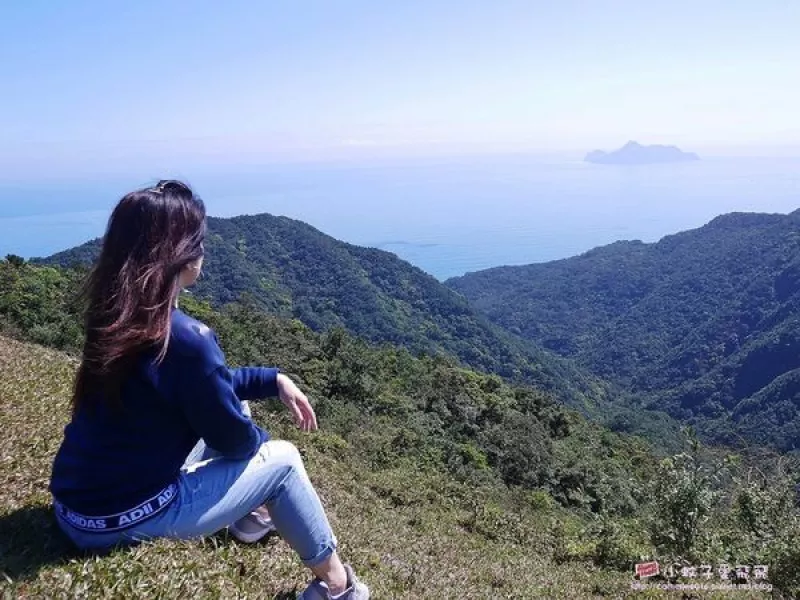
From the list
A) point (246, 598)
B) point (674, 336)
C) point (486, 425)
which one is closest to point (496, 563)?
point (246, 598)

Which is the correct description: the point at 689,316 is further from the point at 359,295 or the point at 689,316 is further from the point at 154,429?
the point at 154,429

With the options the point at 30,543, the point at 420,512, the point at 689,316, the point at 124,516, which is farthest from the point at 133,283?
the point at 689,316

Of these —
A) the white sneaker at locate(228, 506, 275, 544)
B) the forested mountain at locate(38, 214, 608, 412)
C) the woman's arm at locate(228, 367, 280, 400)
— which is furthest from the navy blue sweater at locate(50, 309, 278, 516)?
the forested mountain at locate(38, 214, 608, 412)

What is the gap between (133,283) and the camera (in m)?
2.33

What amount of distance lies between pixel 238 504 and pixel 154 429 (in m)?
0.51

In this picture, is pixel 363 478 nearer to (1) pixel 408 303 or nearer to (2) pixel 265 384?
(2) pixel 265 384

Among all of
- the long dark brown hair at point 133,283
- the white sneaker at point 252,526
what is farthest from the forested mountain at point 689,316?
the long dark brown hair at point 133,283

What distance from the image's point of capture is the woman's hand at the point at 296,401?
3.04 m

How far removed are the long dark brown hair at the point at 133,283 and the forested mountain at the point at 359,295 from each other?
241 ft

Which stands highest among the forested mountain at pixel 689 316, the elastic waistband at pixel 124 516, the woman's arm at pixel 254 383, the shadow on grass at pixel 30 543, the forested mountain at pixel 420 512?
the woman's arm at pixel 254 383

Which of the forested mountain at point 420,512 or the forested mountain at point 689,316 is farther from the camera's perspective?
the forested mountain at point 689,316

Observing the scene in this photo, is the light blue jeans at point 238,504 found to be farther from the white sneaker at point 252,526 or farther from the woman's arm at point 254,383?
the white sneaker at point 252,526

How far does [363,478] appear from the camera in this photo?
1053 centimetres

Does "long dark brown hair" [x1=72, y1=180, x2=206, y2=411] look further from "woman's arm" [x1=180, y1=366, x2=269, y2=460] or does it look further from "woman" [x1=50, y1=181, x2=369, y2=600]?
"woman's arm" [x1=180, y1=366, x2=269, y2=460]
